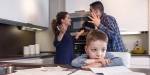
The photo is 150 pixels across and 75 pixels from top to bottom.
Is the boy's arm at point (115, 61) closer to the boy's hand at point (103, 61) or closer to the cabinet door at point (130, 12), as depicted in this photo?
the boy's hand at point (103, 61)

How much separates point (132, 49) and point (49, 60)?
57.1 inches

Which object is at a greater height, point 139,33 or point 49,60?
point 139,33

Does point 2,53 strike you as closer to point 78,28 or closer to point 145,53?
point 78,28

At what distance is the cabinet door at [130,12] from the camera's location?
12.4 feet

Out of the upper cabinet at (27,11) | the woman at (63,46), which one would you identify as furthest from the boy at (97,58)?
the upper cabinet at (27,11)

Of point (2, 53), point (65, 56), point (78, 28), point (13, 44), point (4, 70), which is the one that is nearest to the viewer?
point (4, 70)

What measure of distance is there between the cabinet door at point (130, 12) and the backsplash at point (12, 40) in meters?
1.47

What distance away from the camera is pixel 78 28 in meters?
3.91

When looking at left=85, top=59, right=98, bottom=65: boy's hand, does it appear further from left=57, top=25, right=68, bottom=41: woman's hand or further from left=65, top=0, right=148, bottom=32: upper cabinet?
left=65, top=0, right=148, bottom=32: upper cabinet

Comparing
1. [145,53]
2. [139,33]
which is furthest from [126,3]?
[145,53]

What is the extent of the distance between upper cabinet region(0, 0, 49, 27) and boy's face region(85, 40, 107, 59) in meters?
1.82

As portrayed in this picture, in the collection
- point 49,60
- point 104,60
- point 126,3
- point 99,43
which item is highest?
point 126,3

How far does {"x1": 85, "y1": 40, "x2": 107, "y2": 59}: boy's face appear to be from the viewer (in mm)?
1464

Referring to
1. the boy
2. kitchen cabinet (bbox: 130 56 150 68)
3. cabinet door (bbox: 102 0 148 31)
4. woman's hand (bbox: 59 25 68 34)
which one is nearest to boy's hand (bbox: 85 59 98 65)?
the boy
